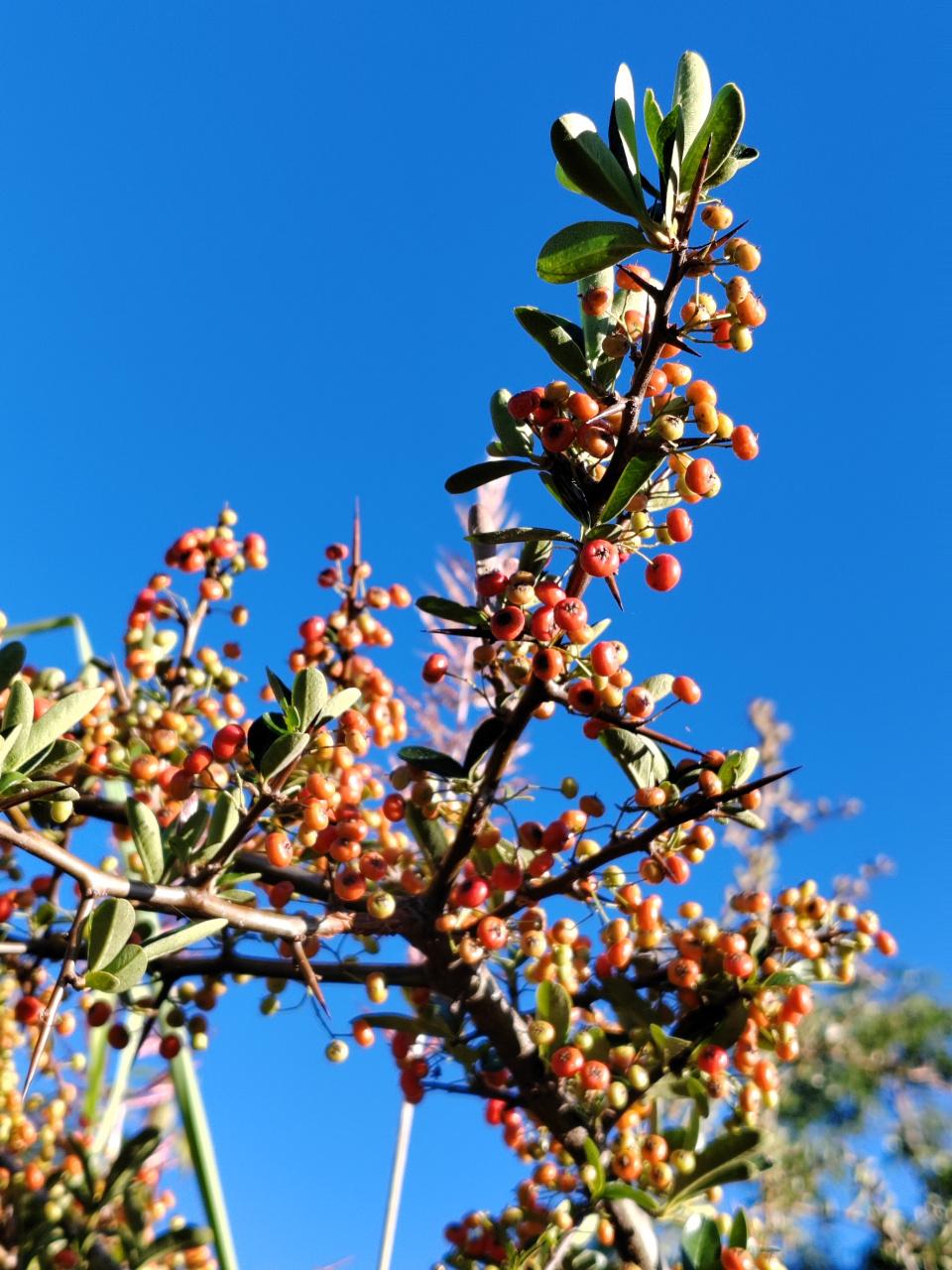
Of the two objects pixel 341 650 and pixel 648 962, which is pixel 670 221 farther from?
pixel 648 962

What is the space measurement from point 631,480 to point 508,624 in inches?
10.5

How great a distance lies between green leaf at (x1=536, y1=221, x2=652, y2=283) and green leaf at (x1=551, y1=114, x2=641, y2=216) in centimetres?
3

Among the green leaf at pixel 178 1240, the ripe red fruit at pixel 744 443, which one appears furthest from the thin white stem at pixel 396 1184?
the ripe red fruit at pixel 744 443

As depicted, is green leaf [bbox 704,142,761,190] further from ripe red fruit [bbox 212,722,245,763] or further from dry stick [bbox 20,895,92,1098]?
dry stick [bbox 20,895,92,1098]

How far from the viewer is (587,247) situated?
1.32 metres

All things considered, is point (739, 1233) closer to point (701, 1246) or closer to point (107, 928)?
point (701, 1246)

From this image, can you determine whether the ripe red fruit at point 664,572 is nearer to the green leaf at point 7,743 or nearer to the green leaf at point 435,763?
the green leaf at point 435,763

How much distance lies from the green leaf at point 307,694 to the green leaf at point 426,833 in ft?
Answer: 1.56

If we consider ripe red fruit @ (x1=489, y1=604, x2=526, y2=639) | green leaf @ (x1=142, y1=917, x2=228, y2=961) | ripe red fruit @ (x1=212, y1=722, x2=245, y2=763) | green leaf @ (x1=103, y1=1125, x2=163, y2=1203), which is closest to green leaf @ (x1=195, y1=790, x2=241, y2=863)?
ripe red fruit @ (x1=212, y1=722, x2=245, y2=763)

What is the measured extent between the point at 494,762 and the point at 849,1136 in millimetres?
6474

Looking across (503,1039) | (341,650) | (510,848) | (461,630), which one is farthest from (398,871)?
(461,630)

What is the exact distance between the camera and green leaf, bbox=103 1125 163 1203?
2.52 metres

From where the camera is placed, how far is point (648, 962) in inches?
84.5

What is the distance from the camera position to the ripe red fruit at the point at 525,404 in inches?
58.1
